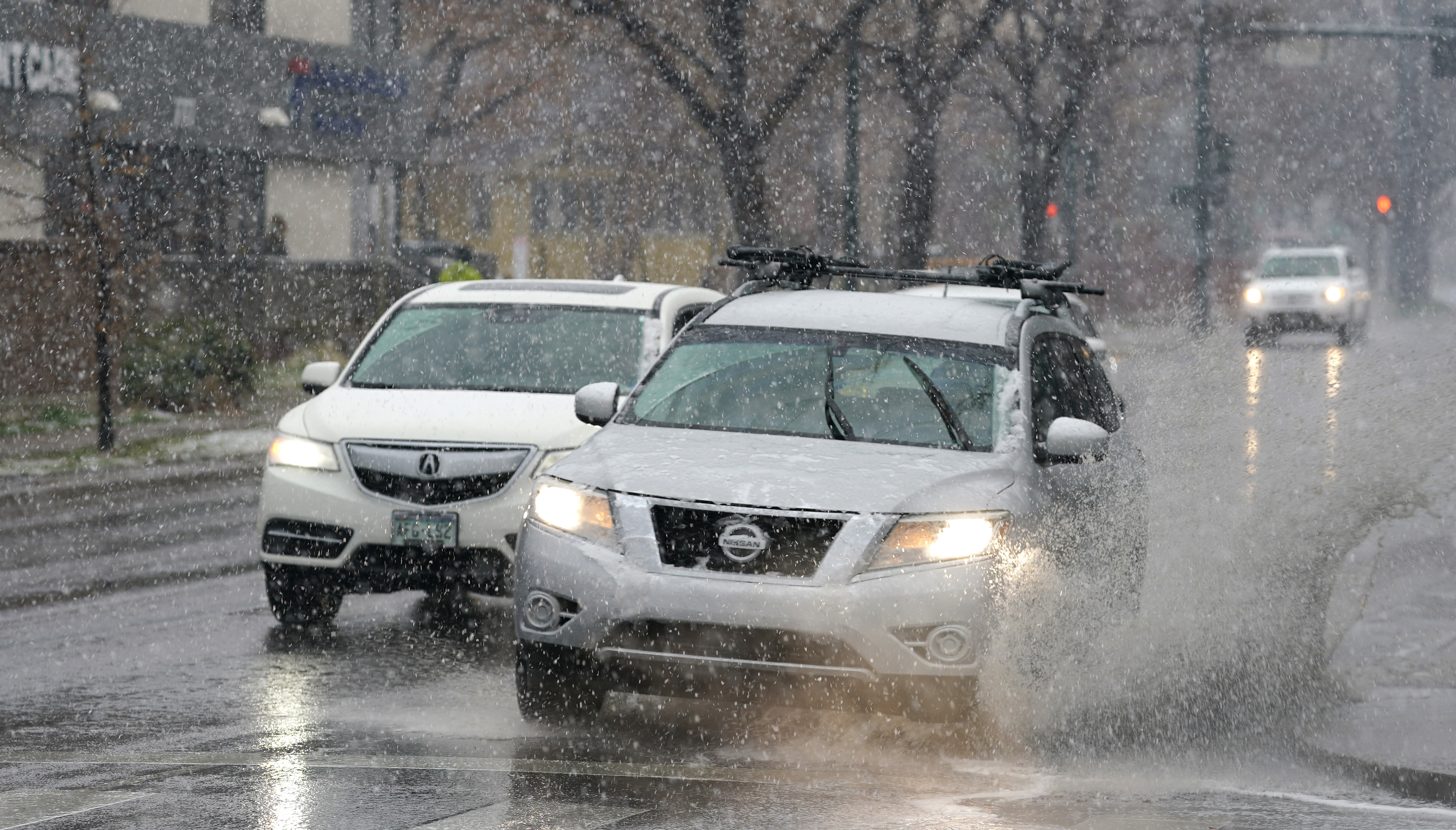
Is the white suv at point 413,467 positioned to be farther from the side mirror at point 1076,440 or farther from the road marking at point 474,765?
the side mirror at point 1076,440

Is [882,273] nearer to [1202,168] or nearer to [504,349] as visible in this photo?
[504,349]

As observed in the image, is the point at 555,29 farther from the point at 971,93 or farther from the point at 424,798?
the point at 424,798

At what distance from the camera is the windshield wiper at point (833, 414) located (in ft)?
24.4

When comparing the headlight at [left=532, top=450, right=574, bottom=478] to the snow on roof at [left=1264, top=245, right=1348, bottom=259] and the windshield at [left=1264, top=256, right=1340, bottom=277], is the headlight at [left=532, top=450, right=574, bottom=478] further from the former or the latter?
the snow on roof at [left=1264, top=245, right=1348, bottom=259]

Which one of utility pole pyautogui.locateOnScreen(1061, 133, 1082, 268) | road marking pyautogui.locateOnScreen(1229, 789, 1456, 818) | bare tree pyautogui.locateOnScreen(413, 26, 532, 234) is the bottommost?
road marking pyautogui.locateOnScreen(1229, 789, 1456, 818)

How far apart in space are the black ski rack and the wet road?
4.66 ft

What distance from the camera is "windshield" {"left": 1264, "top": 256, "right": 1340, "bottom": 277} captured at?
1537 inches

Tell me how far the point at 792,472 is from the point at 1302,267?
3463 centimetres

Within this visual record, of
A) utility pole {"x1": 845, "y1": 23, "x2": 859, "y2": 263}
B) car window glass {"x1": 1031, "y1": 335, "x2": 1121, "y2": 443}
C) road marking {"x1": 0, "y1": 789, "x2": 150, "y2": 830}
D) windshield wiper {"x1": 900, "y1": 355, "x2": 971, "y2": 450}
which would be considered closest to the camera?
road marking {"x1": 0, "y1": 789, "x2": 150, "y2": 830}

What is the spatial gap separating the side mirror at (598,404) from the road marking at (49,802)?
258 centimetres

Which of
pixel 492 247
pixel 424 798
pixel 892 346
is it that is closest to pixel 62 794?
pixel 424 798

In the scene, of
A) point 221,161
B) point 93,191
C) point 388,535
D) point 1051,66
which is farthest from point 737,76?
point 388,535

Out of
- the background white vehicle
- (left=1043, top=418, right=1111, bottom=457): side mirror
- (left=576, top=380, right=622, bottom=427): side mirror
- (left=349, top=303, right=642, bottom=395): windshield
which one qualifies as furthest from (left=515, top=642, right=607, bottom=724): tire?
the background white vehicle

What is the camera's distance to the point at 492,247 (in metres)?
62.9
